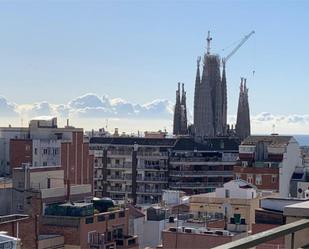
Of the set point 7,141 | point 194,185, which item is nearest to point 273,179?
point 194,185

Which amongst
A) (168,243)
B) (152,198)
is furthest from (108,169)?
(168,243)

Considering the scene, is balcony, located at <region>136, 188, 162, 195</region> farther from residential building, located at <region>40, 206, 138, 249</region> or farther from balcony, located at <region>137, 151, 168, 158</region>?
residential building, located at <region>40, 206, 138, 249</region>

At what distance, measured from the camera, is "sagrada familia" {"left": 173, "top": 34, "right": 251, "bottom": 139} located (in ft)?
331

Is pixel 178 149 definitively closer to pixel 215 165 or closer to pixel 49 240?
pixel 215 165

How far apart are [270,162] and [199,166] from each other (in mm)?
16991

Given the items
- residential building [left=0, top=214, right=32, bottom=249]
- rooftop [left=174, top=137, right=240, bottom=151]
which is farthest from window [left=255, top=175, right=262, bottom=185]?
residential building [left=0, top=214, right=32, bottom=249]

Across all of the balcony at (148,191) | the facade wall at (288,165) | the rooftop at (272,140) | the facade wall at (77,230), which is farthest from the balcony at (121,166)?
the facade wall at (77,230)

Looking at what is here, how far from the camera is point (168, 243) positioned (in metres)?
26.5

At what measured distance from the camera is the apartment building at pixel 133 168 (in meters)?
69.9

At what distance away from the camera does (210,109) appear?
3986 inches

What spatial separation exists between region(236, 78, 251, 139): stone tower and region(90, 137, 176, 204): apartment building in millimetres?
32420

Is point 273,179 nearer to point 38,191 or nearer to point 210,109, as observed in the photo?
point 38,191

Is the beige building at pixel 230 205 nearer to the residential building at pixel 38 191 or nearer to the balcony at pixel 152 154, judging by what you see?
the residential building at pixel 38 191

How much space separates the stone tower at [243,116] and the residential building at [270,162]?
45.4 m
